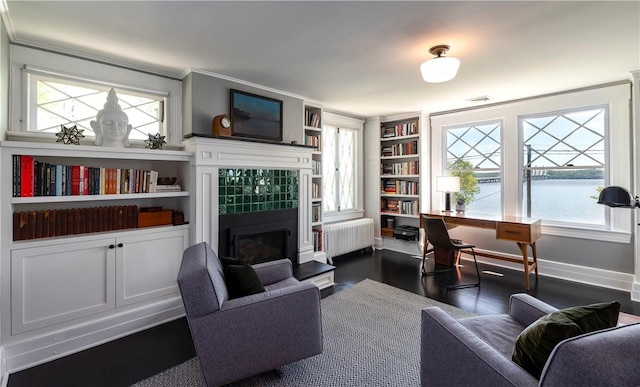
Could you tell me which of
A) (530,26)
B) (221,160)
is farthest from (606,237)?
(221,160)

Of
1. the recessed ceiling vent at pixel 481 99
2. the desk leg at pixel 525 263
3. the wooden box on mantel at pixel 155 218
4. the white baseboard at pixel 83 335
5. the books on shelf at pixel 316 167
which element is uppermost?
the recessed ceiling vent at pixel 481 99

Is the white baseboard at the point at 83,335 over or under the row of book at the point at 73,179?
under

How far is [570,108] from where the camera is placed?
145 inches

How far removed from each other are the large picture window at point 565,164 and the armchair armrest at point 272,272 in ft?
11.6

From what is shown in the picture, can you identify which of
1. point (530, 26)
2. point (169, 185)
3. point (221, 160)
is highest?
point (530, 26)

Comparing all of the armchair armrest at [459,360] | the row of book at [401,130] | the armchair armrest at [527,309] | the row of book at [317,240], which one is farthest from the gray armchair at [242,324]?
the row of book at [401,130]

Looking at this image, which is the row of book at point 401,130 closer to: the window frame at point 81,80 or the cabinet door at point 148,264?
the window frame at point 81,80

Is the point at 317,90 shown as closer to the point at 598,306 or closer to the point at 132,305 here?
the point at 132,305

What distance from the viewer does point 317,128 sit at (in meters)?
4.16

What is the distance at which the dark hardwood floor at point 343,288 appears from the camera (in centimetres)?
193

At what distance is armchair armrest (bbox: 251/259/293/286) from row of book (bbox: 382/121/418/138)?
336 cm

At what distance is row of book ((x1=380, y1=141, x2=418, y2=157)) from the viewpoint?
488 centimetres

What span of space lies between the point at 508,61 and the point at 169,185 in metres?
3.38

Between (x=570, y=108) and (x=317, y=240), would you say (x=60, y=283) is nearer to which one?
(x=317, y=240)
